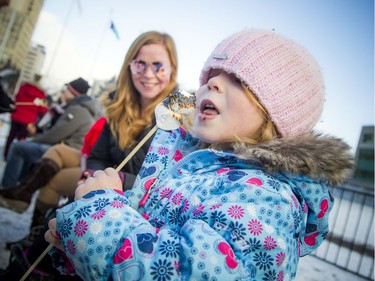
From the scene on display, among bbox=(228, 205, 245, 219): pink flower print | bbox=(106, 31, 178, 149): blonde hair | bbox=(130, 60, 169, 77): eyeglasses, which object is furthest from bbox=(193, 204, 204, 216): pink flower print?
bbox=(130, 60, 169, 77): eyeglasses

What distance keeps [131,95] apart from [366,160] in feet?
164

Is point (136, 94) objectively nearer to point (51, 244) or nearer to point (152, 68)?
point (152, 68)

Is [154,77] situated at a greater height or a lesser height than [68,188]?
greater

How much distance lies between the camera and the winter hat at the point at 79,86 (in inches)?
197

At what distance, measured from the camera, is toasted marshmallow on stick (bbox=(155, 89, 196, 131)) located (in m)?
1.50

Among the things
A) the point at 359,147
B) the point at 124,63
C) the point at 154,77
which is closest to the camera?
the point at 154,77

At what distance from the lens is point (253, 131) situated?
1299mm

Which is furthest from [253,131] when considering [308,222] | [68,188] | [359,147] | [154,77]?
[359,147]

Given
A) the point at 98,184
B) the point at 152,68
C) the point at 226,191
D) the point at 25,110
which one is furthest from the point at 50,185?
the point at 25,110

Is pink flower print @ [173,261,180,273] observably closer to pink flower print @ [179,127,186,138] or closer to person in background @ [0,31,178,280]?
pink flower print @ [179,127,186,138]

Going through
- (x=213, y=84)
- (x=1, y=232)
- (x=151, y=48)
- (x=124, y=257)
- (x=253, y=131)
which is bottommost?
(x=1, y=232)

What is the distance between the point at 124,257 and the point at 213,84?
80 centimetres

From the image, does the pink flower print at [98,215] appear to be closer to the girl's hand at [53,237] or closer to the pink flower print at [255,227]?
the girl's hand at [53,237]

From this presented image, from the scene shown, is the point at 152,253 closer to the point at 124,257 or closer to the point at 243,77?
the point at 124,257
